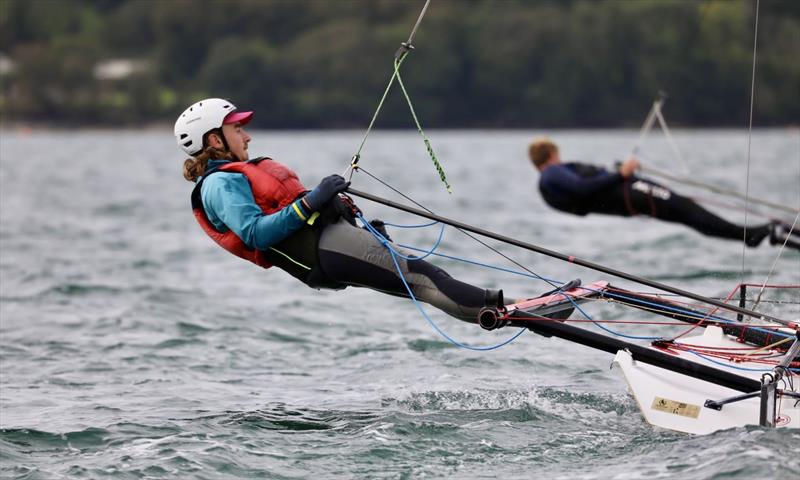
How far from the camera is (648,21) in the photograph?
27375mm

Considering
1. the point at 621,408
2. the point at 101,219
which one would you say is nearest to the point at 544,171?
the point at 621,408

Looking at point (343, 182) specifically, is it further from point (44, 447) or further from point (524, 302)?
point (44, 447)

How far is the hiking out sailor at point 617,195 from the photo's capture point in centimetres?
1035

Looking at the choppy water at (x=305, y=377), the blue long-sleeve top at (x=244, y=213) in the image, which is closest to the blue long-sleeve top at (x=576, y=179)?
the choppy water at (x=305, y=377)

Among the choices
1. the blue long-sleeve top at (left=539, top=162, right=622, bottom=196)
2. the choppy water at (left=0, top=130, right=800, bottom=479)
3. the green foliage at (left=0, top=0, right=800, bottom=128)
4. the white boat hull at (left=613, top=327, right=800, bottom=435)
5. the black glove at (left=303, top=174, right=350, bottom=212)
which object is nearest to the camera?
the choppy water at (left=0, top=130, right=800, bottom=479)

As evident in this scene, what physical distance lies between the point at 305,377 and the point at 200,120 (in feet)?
6.47

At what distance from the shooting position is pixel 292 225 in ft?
19.0

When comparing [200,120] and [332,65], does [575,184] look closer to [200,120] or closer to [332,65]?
[200,120]

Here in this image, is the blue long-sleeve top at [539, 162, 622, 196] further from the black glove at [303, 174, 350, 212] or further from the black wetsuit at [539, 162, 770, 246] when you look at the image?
the black glove at [303, 174, 350, 212]

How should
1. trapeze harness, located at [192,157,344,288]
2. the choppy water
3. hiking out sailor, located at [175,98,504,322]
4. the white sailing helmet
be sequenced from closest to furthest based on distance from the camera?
1. the choppy water
2. hiking out sailor, located at [175,98,504,322]
3. trapeze harness, located at [192,157,344,288]
4. the white sailing helmet

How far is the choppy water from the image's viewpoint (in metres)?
5.41

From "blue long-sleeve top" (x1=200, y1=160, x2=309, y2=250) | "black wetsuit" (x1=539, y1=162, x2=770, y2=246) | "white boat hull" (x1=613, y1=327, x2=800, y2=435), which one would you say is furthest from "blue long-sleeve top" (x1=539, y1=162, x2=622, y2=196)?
"blue long-sleeve top" (x1=200, y1=160, x2=309, y2=250)

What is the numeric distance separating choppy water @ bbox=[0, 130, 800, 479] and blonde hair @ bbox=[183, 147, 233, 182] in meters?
1.23

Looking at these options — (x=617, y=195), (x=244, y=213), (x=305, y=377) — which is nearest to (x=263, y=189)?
(x=244, y=213)
